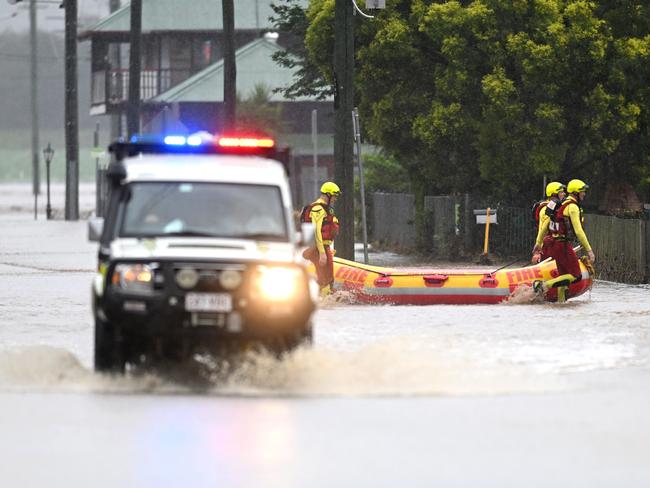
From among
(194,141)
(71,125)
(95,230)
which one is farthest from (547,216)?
(71,125)

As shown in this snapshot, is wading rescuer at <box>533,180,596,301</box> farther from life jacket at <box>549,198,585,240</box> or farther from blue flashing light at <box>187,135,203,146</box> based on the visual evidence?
blue flashing light at <box>187,135,203,146</box>

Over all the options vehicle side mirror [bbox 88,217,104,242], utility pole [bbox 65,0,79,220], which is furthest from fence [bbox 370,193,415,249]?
vehicle side mirror [bbox 88,217,104,242]

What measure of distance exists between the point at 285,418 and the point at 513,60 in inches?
969

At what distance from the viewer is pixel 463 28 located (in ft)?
121

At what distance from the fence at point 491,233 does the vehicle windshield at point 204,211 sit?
15.5m

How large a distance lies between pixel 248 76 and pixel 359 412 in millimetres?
66894

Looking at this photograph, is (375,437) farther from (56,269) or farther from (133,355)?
(56,269)

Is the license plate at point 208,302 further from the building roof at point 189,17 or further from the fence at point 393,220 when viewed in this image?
the building roof at point 189,17

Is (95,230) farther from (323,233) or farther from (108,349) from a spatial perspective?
(323,233)

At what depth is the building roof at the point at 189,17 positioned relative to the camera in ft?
285

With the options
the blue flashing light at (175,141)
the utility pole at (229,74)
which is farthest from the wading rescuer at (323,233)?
the utility pole at (229,74)

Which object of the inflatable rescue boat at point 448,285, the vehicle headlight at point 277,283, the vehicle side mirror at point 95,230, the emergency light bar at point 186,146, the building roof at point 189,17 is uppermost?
the building roof at point 189,17

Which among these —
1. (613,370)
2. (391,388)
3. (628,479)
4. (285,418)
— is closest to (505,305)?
(613,370)

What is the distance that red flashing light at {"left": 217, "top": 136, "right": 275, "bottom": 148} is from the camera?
17141mm
